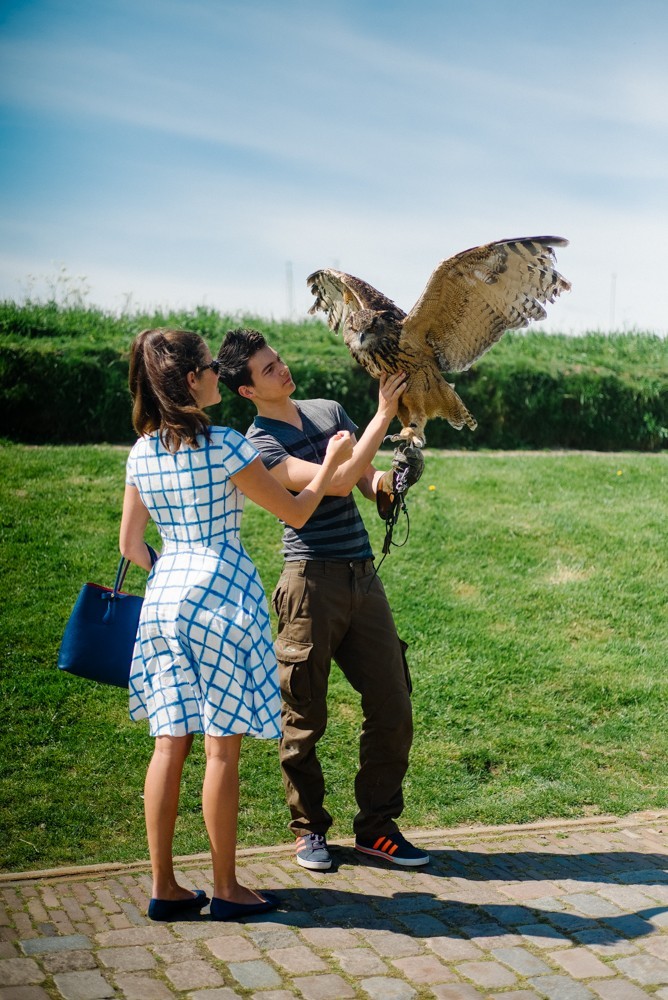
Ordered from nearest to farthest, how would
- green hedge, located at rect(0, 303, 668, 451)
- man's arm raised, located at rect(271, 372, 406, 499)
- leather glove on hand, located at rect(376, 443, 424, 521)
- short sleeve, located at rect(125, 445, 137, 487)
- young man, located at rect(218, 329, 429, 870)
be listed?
short sleeve, located at rect(125, 445, 137, 487)
man's arm raised, located at rect(271, 372, 406, 499)
leather glove on hand, located at rect(376, 443, 424, 521)
young man, located at rect(218, 329, 429, 870)
green hedge, located at rect(0, 303, 668, 451)

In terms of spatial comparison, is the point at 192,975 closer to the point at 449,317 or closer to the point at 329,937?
the point at 329,937

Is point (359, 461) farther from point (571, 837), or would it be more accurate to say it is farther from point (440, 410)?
point (571, 837)

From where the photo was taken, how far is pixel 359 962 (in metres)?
3.34

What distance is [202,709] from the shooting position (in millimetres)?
3457

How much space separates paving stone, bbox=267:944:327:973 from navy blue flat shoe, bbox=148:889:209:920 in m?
0.40

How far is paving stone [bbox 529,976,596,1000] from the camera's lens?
3.16 m

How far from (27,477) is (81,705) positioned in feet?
10.9

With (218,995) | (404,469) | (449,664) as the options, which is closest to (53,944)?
(218,995)

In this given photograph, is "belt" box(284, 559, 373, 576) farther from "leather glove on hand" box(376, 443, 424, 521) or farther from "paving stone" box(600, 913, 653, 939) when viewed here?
"paving stone" box(600, 913, 653, 939)

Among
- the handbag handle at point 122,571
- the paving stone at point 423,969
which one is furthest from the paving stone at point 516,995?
the handbag handle at point 122,571

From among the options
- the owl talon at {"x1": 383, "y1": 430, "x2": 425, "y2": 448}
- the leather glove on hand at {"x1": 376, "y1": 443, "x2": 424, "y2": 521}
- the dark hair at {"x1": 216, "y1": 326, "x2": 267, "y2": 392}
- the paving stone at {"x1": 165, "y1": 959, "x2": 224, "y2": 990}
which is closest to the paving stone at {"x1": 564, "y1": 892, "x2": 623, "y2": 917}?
the paving stone at {"x1": 165, "y1": 959, "x2": 224, "y2": 990}

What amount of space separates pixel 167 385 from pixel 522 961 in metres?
2.30

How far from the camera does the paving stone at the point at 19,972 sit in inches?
122

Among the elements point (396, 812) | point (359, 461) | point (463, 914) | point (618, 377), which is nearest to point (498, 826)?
point (396, 812)
